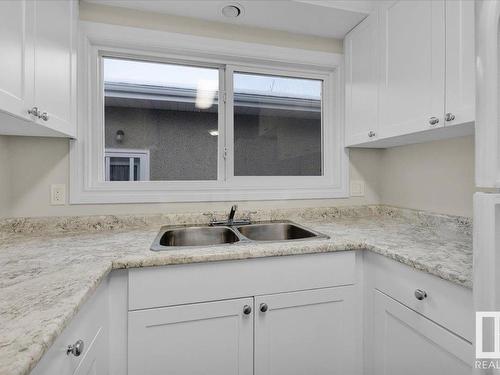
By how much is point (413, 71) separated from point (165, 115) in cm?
142

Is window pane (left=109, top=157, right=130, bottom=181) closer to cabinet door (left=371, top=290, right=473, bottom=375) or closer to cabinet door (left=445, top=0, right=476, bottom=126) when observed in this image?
cabinet door (left=371, top=290, right=473, bottom=375)

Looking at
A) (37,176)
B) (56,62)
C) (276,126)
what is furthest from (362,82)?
(37,176)

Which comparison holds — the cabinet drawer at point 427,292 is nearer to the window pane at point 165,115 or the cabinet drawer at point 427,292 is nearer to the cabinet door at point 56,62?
the window pane at point 165,115

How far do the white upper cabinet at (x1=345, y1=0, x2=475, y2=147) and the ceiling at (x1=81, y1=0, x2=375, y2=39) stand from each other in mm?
117

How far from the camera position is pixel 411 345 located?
1.05 m

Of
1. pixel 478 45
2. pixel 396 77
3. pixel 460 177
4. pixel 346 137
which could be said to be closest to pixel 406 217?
pixel 460 177

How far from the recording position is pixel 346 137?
1.92 metres

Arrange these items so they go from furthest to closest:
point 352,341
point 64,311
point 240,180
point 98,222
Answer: point 240,180 < point 98,222 < point 352,341 < point 64,311

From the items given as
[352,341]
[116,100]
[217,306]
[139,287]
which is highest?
[116,100]

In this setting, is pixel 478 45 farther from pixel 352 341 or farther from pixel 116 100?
pixel 116 100

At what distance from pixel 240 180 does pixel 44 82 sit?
114 cm

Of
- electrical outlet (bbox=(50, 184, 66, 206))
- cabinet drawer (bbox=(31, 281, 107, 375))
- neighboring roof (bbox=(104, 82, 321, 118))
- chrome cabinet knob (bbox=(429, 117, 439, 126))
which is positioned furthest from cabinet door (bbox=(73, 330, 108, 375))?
chrome cabinet knob (bbox=(429, 117, 439, 126))

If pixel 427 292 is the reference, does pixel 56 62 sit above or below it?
above

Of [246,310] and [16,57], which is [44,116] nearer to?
[16,57]
